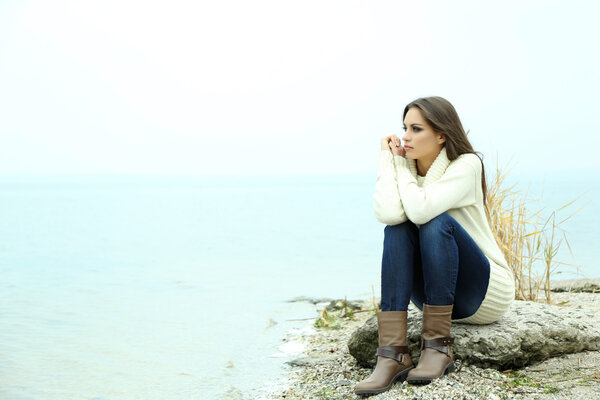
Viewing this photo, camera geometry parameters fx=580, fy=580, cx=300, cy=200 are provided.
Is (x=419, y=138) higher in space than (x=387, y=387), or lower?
higher

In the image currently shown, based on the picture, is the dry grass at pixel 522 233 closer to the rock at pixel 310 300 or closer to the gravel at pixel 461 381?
the gravel at pixel 461 381

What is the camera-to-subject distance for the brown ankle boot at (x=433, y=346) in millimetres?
2350

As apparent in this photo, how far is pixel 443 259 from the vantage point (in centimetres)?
228

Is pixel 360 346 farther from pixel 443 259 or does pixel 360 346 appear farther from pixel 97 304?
pixel 97 304

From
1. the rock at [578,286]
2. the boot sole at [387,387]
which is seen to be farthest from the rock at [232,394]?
the rock at [578,286]

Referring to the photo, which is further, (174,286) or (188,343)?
(174,286)

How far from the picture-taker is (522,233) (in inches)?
154

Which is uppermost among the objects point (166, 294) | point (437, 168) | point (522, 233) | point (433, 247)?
point (437, 168)

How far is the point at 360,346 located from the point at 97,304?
418cm

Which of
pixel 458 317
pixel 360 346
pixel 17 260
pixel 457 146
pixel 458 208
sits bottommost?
pixel 17 260

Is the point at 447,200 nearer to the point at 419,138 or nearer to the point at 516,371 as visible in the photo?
the point at 419,138

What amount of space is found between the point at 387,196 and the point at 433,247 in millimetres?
305

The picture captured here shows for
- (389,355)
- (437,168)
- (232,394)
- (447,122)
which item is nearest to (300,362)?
(232,394)

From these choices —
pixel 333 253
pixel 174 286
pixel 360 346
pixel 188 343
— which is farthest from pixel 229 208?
pixel 360 346
